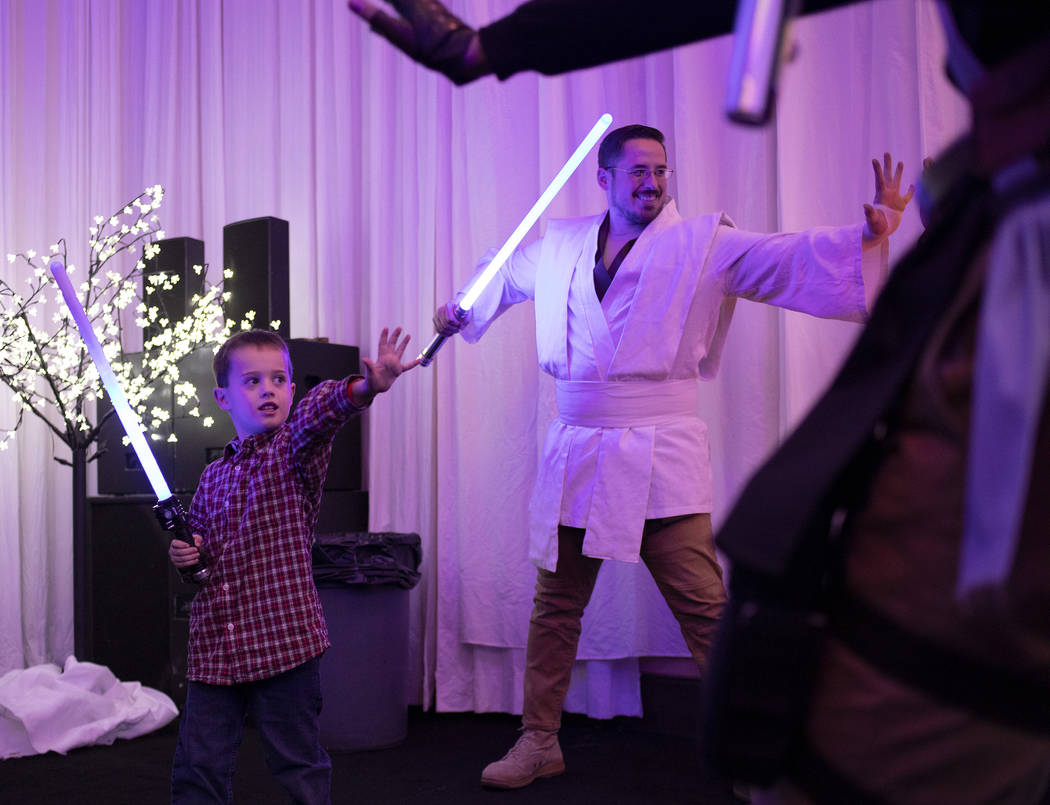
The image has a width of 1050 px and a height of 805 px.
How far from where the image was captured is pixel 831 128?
2.94 meters

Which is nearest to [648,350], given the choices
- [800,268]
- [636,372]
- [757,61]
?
[636,372]

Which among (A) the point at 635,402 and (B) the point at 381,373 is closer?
(B) the point at 381,373

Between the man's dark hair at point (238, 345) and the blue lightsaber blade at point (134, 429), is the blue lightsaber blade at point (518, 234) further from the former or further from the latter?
the blue lightsaber blade at point (134, 429)

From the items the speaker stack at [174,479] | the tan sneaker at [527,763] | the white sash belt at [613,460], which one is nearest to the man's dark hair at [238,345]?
the white sash belt at [613,460]

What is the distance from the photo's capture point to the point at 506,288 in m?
3.01

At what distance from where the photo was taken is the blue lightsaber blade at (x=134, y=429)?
5.83ft

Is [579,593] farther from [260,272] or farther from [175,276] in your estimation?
[175,276]

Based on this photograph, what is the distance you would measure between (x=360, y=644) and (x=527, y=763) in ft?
2.37

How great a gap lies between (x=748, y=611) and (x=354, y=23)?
391 centimetres

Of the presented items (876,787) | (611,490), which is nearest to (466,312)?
(611,490)

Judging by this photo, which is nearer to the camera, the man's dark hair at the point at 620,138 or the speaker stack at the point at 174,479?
the man's dark hair at the point at 620,138

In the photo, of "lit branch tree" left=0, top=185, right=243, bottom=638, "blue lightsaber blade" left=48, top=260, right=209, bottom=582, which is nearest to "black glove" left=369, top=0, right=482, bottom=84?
"blue lightsaber blade" left=48, top=260, right=209, bottom=582

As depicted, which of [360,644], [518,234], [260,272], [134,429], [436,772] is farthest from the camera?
[260,272]

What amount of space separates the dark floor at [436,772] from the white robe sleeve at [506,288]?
4.09 ft
